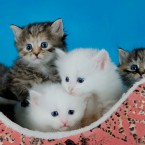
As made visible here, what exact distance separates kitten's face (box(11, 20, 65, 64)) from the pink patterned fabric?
577 millimetres

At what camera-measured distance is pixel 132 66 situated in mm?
1883

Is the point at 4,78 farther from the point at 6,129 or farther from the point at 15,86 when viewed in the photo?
the point at 6,129

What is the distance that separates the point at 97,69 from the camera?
166 centimetres

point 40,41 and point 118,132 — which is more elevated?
point 40,41

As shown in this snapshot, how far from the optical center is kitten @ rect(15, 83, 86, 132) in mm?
1535

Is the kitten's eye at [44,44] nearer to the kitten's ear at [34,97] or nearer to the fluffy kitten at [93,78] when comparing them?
the fluffy kitten at [93,78]

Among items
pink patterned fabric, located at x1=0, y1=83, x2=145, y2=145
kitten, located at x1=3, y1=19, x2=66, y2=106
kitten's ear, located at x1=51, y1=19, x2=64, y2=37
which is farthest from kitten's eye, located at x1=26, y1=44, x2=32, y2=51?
pink patterned fabric, located at x1=0, y1=83, x2=145, y2=145

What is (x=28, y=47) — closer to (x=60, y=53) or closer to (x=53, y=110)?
(x=60, y=53)

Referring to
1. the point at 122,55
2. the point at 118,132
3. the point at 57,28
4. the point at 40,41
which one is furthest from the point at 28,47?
the point at 118,132

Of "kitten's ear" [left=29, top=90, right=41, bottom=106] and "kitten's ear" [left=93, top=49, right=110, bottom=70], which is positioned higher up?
"kitten's ear" [left=93, top=49, right=110, bottom=70]

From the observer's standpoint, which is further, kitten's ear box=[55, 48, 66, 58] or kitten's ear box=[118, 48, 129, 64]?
kitten's ear box=[118, 48, 129, 64]

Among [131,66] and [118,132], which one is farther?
[131,66]

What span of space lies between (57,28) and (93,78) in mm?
405

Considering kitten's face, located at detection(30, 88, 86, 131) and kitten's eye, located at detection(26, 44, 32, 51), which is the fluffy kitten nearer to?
kitten's face, located at detection(30, 88, 86, 131)
